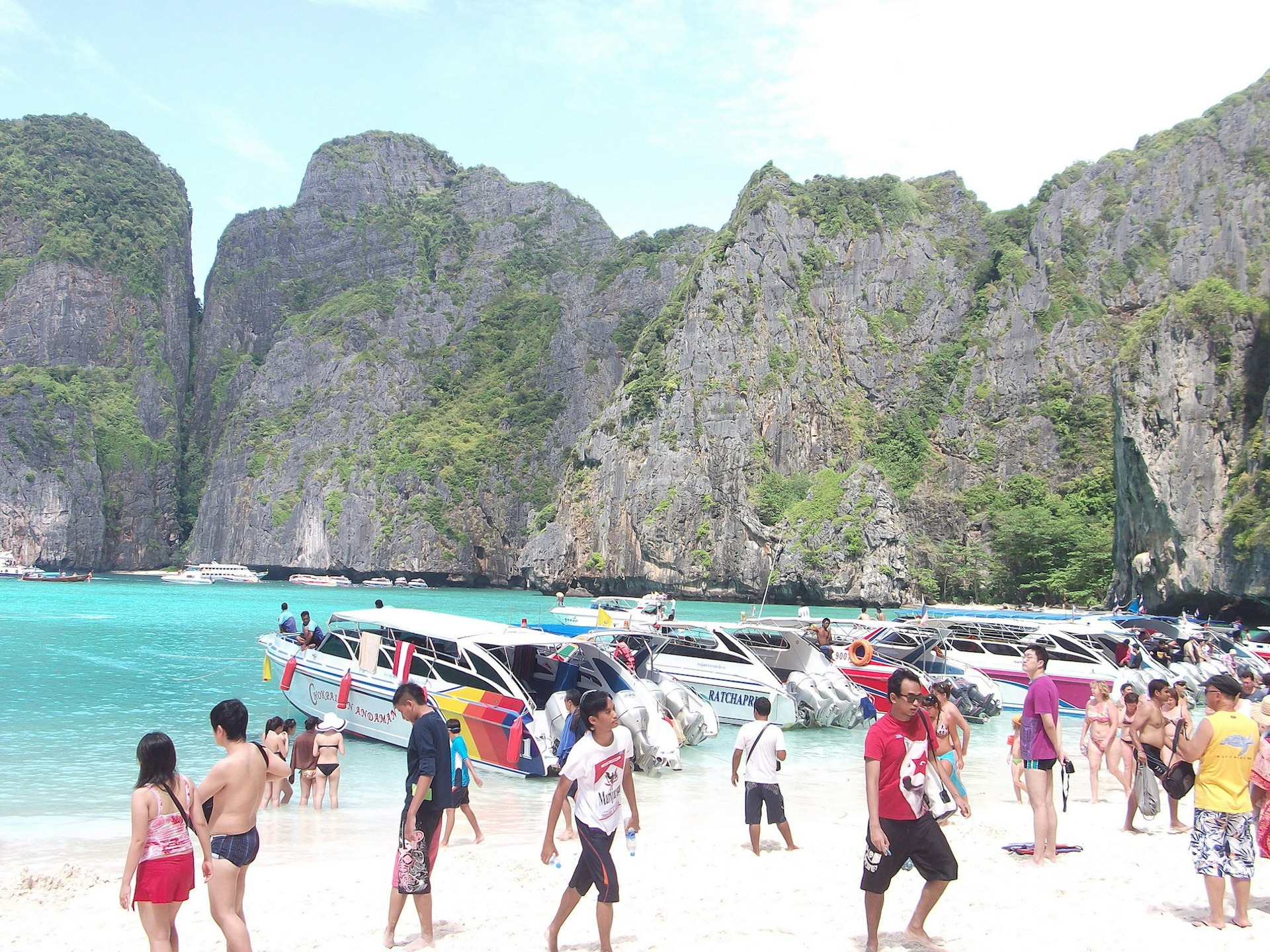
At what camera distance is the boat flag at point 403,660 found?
51.0ft

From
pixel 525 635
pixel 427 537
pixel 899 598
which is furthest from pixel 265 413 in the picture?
pixel 525 635

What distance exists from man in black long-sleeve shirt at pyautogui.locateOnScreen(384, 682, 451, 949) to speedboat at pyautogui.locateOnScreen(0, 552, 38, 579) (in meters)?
125

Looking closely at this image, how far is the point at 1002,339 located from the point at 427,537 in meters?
69.1

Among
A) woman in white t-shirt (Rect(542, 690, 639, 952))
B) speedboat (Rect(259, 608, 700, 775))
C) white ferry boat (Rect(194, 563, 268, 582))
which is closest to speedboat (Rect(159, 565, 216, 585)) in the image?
white ferry boat (Rect(194, 563, 268, 582))

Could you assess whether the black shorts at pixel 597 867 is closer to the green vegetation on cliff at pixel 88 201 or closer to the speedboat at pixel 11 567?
the speedboat at pixel 11 567

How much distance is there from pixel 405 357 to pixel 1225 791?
137560 millimetres

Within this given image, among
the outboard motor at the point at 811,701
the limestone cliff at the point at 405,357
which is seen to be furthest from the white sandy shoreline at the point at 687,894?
the limestone cliff at the point at 405,357

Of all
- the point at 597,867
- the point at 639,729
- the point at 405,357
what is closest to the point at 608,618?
the point at 639,729

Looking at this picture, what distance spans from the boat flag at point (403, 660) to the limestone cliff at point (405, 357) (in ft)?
289

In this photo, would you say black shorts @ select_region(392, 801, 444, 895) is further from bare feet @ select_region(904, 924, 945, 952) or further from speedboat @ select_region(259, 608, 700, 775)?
speedboat @ select_region(259, 608, 700, 775)

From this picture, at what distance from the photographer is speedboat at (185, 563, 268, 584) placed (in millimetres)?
117812

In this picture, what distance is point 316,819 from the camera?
12141 mm

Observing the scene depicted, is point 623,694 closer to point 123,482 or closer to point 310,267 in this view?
point 123,482

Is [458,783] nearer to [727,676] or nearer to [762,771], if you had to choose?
[762,771]
